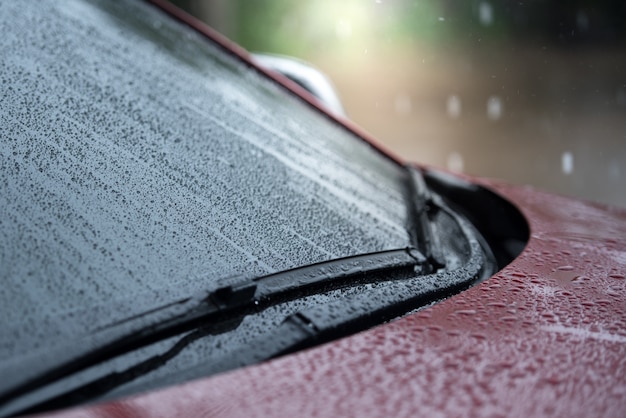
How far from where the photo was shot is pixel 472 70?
11828 millimetres

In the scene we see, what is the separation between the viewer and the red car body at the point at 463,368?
0.74 metres

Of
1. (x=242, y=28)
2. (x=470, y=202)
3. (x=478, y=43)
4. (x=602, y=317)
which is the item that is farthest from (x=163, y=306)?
(x=478, y=43)

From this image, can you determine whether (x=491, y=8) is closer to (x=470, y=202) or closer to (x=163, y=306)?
(x=470, y=202)

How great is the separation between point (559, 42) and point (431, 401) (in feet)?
41.6

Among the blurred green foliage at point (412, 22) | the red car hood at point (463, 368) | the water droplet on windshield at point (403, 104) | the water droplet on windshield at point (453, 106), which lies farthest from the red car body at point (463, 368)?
the blurred green foliage at point (412, 22)

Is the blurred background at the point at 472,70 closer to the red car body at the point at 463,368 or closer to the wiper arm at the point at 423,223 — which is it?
the wiper arm at the point at 423,223

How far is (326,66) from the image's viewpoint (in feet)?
40.1

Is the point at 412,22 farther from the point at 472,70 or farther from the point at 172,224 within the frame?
the point at 172,224

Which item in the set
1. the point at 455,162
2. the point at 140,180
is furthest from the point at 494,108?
the point at 140,180

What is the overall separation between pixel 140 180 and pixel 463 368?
2.19ft

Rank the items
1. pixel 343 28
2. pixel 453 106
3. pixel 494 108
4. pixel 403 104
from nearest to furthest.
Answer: pixel 494 108 → pixel 453 106 → pixel 403 104 → pixel 343 28

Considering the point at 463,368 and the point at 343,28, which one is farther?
the point at 343,28

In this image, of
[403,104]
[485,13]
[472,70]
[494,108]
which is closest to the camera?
[494,108]

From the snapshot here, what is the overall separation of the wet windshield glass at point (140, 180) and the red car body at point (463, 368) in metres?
0.23
